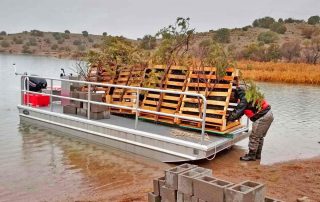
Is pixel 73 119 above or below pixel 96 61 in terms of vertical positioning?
below

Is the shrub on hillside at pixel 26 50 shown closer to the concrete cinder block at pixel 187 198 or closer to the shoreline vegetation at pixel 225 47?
the shoreline vegetation at pixel 225 47

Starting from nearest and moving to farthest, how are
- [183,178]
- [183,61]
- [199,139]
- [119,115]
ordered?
A: [183,178], [199,139], [183,61], [119,115]

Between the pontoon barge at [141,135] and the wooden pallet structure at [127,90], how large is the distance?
0.39 meters

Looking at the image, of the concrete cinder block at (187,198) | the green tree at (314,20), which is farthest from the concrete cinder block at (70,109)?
the green tree at (314,20)

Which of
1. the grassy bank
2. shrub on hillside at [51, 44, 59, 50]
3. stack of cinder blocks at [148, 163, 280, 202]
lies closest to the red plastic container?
stack of cinder blocks at [148, 163, 280, 202]

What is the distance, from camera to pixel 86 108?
10.2 metres

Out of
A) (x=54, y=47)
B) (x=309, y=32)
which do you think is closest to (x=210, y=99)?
(x=309, y=32)

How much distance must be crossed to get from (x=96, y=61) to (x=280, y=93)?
42.4ft

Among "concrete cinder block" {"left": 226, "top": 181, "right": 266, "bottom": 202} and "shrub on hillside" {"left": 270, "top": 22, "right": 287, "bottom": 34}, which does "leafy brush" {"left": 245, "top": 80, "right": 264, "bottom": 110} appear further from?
"shrub on hillside" {"left": 270, "top": 22, "right": 287, "bottom": 34}

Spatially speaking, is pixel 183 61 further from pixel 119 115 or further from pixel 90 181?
pixel 90 181

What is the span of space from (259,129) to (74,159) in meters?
4.00

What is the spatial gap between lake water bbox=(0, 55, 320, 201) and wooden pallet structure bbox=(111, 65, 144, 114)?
1.51 metres

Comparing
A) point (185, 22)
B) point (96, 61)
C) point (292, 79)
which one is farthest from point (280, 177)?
point (292, 79)

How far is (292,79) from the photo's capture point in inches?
1091
